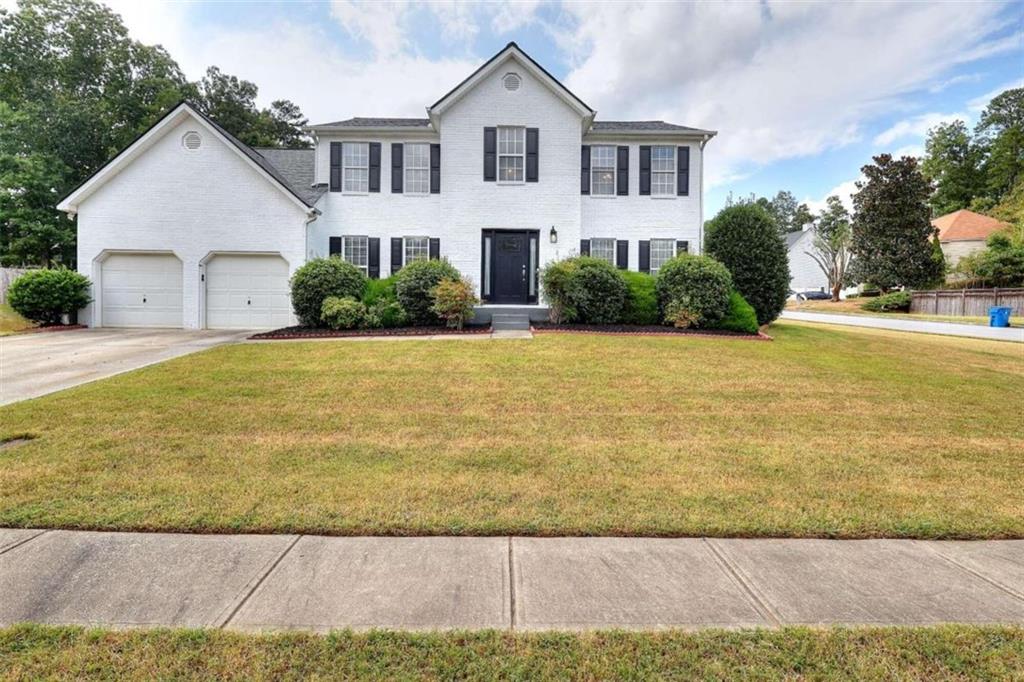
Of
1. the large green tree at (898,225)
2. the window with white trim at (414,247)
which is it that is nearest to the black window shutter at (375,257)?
the window with white trim at (414,247)

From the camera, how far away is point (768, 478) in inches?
173

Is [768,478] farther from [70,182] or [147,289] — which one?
[70,182]

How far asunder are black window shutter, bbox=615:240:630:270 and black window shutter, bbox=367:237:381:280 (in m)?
8.26

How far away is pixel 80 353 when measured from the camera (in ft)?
34.6

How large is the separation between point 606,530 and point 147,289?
18.2 metres

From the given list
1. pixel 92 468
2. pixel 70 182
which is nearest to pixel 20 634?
pixel 92 468

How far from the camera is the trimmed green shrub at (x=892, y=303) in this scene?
30.9 meters

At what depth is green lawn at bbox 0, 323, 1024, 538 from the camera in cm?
362

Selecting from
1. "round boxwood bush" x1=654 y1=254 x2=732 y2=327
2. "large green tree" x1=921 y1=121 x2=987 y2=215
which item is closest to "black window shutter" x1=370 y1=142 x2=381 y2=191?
"round boxwood bush" x1=654 y1=254 x2=732 y2=327

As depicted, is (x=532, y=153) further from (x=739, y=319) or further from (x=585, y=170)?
(x=739, y=319)

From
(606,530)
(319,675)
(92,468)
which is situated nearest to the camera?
(319,675)

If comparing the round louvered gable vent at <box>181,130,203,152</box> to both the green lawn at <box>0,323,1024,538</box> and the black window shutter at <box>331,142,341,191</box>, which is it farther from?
the green lawn at <box>0,323,1024,538</box>

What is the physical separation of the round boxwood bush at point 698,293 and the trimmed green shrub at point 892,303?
2483cm

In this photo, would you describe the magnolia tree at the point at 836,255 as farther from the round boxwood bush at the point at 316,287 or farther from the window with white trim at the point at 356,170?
the round boxwood bush at the point at 316,287
